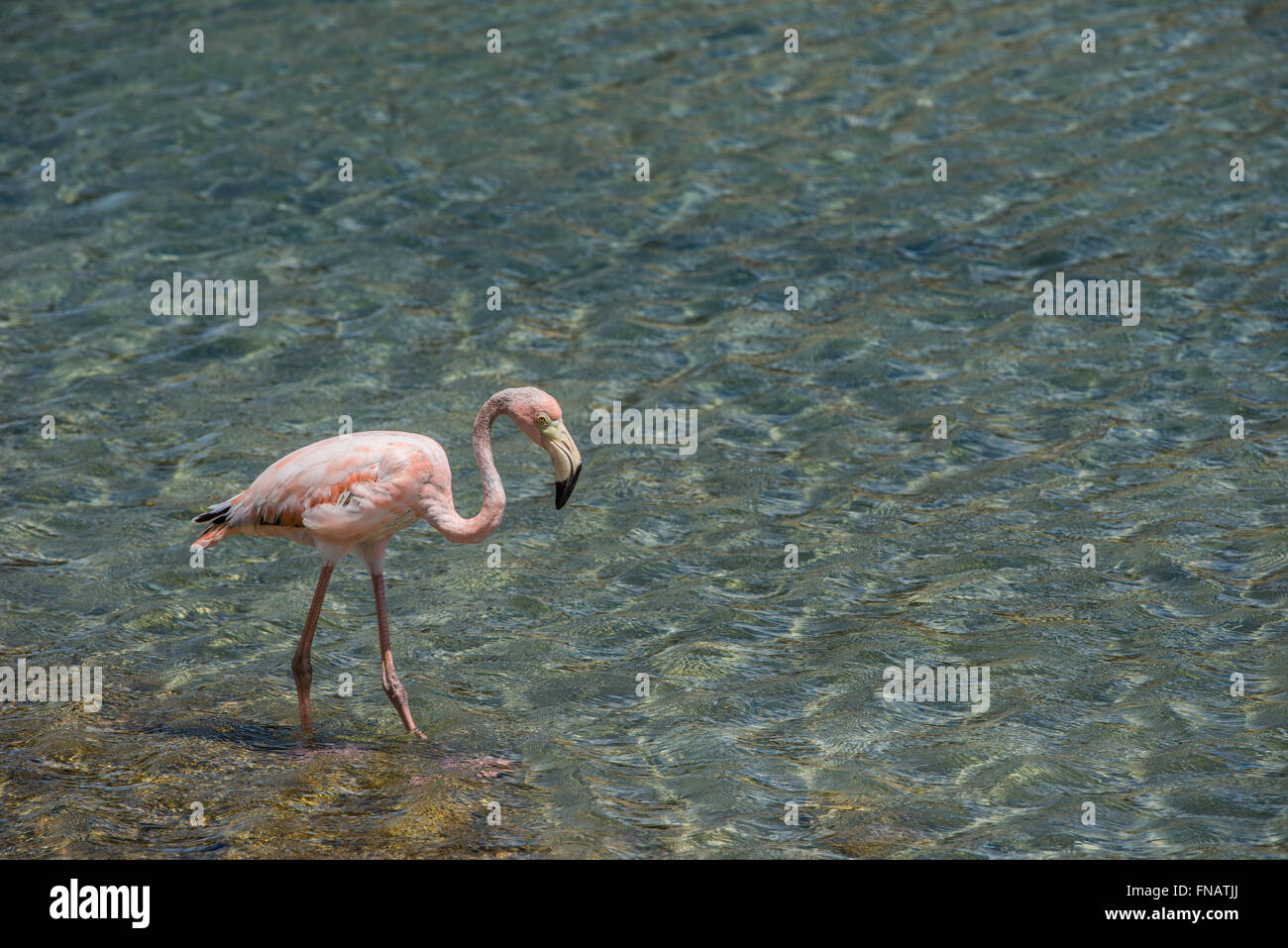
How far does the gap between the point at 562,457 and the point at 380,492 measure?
33.5 inches

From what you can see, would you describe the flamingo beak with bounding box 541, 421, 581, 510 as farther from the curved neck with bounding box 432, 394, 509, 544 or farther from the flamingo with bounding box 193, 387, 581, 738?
the curved neck with bounding box 432, 394, 509, 544

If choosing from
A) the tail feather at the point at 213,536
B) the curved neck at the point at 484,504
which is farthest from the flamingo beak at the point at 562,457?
the tail feather at the point at 213,536

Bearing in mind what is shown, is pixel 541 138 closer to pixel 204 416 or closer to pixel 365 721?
pixel 204 416

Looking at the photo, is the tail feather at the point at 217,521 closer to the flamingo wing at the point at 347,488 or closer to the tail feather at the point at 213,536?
the tail feather at the point at 213,536

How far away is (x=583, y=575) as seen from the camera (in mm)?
8656

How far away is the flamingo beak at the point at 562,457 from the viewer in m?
6.80

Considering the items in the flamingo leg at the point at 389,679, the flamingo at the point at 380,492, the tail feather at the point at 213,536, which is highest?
the flamingo at the point at 380,492

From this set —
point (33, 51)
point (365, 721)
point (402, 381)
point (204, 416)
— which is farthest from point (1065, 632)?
point (33, 51)

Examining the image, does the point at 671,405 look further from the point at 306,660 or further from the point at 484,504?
the point at 306,660

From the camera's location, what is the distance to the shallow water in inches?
265

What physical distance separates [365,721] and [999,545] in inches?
147

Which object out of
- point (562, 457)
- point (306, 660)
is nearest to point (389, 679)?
point (306, 660)

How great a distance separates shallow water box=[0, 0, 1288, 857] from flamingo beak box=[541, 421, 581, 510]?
124 cm

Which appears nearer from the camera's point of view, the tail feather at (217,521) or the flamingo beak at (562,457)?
the flamingo beak at (562,457)
